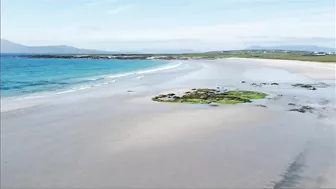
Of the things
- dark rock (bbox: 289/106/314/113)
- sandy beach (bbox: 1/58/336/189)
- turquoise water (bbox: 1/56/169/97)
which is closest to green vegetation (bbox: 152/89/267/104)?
sandy beach (bbox: 1/58/336/189)

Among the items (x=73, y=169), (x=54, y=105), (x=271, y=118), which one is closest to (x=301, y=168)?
(x=73, y=169)

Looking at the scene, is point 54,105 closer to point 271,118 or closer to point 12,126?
point 12,126

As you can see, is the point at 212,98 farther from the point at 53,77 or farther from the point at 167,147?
the point at 53,77

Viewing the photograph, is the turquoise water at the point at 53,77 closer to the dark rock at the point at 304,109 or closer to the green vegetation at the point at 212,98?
the green vegetation at the point at 212,98

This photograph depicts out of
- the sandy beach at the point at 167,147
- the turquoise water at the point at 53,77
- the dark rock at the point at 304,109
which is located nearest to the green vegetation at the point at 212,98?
the sandy beach at the point at 167,147

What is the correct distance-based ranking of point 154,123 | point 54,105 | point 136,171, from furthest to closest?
point 54,105 < point 154,123 < point 136,171

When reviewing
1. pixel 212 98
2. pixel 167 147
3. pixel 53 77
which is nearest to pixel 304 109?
pixel 212 98

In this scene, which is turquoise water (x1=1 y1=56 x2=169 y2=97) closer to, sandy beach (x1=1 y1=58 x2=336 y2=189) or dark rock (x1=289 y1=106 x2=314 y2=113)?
sandy beach (x1=1 y1=58 x2=336 y2=189)

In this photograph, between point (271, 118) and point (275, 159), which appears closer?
point (275, 159)
